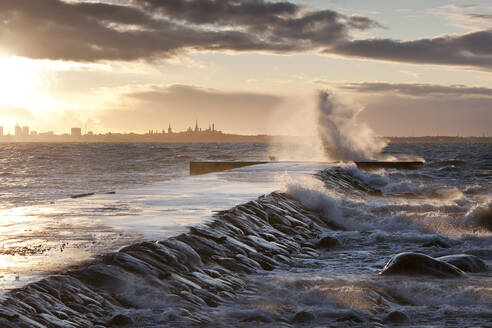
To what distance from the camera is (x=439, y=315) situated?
667 centimetres

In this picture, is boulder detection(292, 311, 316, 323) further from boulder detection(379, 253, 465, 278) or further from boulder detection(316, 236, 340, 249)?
boulder detection(316, 236, 340, 249)

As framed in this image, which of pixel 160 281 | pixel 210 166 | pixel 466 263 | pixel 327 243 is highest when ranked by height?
pixel 210 166

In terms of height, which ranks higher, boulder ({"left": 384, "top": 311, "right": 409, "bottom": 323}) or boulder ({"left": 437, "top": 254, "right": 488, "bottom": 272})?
boulder ({"left": 437, "top": 254, "right": 488, "bottom": 272})

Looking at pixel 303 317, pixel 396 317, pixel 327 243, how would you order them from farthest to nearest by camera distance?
pixel 327 243 < pixel 396 317 < pixel 303 317

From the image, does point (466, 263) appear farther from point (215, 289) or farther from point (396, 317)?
point (215, 289)

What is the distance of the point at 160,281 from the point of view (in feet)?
23.0

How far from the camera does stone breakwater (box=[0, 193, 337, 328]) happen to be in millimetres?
5723

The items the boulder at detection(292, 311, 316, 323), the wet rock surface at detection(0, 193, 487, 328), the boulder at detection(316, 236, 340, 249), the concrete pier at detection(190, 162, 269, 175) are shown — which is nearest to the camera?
the wet rock surface at detection(0, 193, 487, 328)

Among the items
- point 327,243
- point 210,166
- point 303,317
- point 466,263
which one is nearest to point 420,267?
point 466,263

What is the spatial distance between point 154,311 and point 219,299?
99 centimetres

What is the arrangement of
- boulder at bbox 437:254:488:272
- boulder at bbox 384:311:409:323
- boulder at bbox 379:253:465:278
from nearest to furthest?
boulder at bbox 384:311:409:323 → boulder at bbox 379:253:465:278 → boulder at bbox 437:254:488:272

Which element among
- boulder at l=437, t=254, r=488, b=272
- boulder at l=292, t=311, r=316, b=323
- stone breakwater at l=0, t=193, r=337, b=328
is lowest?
boulder at l=292, t=311, r=316, b=323

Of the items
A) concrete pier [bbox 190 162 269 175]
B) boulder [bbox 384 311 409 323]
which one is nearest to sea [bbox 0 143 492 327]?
boulder [bbox 384 311 409 323]

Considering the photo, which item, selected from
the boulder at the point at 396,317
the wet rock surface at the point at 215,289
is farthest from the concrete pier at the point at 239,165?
the boulder at the point at 396,317
